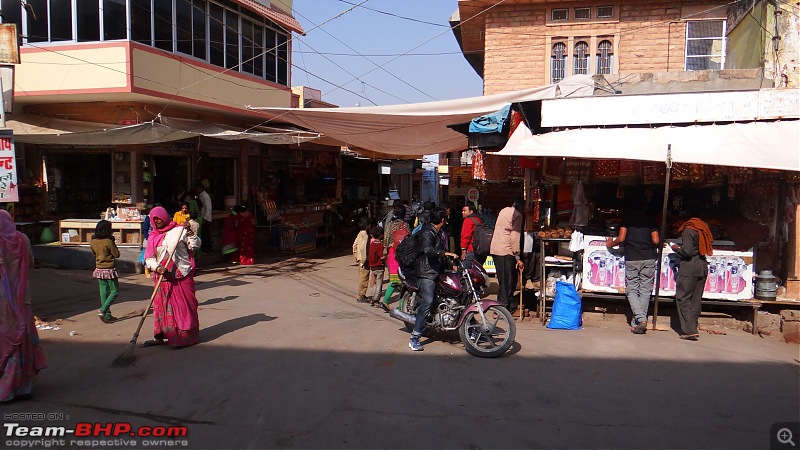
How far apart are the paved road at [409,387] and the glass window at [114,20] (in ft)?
19.9

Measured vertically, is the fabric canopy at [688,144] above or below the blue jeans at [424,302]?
above

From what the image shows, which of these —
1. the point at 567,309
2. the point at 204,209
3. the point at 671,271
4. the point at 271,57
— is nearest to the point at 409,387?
the point at 567,309

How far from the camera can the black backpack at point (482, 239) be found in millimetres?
8648

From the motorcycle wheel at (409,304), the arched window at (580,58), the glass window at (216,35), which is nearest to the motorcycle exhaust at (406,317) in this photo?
the motorcycle wheel at (409,304)

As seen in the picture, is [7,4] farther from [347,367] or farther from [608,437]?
[608,437]

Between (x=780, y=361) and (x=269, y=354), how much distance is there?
555cm

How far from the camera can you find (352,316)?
306 inches

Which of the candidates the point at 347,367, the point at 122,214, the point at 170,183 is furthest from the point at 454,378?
the point at 170,183

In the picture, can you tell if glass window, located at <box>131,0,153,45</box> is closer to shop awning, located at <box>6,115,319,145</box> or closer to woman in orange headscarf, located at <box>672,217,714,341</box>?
shop awning, located at <box>6,115,319,145</box>

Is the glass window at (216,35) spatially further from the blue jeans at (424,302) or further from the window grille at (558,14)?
the blue jeans at (424,302)

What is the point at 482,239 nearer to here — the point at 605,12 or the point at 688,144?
the point at 688,144

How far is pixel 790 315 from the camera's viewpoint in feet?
22.1

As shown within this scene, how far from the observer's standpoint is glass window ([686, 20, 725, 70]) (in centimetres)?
1224

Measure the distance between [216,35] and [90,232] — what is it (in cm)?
571
